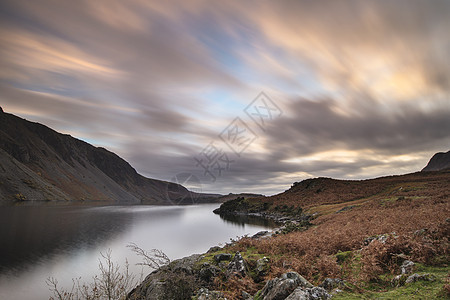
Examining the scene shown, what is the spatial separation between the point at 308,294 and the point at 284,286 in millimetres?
870

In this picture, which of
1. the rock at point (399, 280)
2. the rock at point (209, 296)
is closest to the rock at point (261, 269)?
the rock at point (209, 296)

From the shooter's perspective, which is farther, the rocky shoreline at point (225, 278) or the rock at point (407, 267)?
the rock at point (407, 267)

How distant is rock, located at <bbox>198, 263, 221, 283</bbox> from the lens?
1166cm

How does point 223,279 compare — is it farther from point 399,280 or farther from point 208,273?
point 399,280

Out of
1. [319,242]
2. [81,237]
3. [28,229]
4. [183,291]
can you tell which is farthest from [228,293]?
[28,229]

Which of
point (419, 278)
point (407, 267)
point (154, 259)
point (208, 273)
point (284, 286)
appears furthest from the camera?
point (154, 259)

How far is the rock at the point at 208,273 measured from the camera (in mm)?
11665

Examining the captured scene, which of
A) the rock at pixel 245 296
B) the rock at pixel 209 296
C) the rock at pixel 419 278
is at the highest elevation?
the rock at pixel 419 278

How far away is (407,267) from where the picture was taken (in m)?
7.59

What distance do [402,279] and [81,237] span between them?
153ft

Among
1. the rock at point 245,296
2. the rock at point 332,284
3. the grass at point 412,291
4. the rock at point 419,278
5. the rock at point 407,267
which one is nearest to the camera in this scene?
the grass at point 412,291

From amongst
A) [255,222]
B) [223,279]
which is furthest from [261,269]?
[255,222]

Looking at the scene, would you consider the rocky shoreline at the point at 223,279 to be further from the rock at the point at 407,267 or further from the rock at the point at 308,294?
the rock at the point at 407,267

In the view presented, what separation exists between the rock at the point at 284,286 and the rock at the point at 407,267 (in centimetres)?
316
